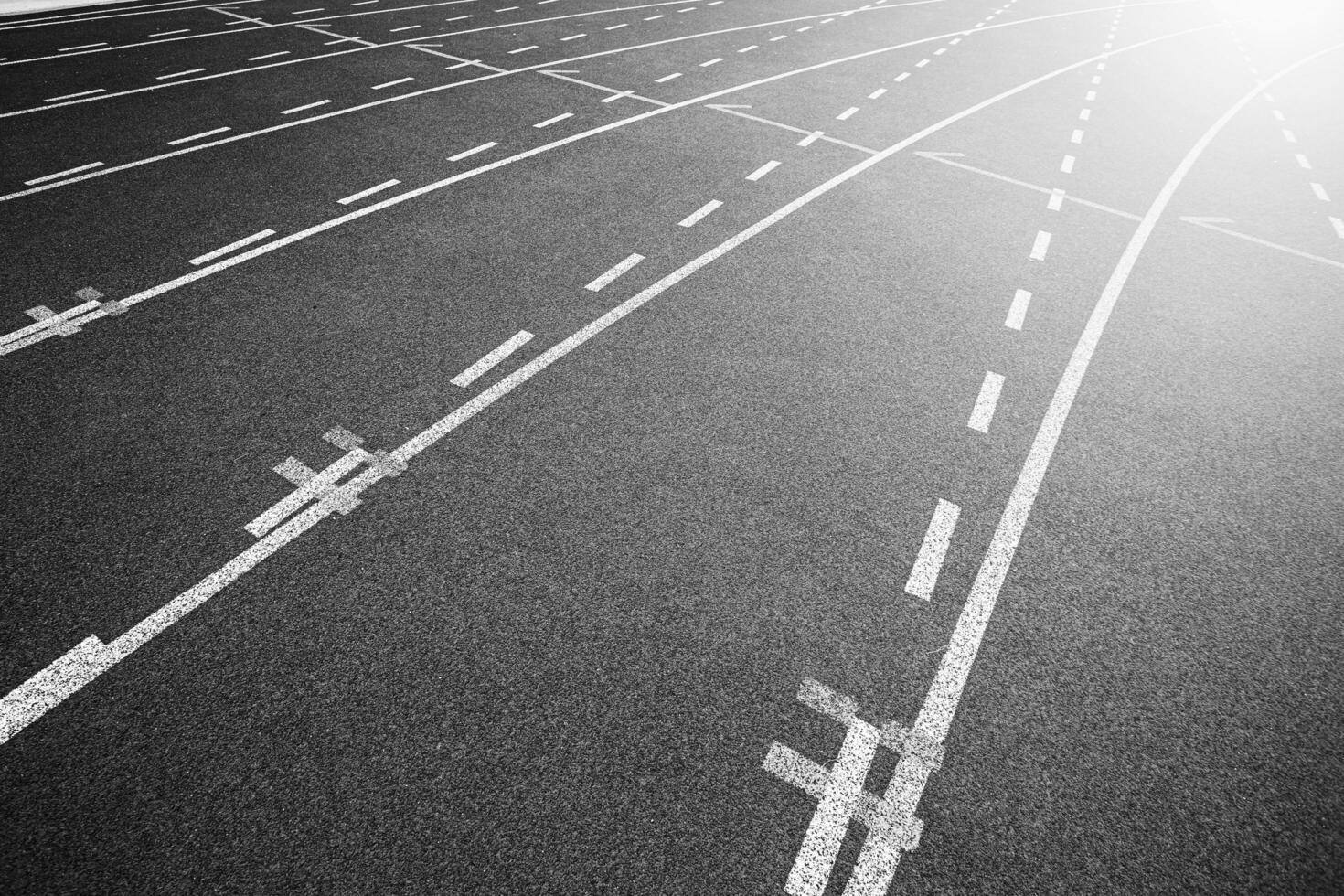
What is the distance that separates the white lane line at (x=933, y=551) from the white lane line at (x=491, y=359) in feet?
11.3

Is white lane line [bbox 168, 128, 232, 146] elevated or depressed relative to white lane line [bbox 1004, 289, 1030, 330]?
elevated

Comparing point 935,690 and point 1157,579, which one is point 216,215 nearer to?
point 935,690

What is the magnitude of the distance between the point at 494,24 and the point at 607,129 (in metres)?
7.57

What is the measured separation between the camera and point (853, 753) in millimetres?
3402

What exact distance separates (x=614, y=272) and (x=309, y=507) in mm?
3714

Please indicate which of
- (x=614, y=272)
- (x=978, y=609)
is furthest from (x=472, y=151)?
(x=978, y=609)

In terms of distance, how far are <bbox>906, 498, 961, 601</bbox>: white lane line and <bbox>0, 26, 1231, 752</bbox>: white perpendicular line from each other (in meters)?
0.96

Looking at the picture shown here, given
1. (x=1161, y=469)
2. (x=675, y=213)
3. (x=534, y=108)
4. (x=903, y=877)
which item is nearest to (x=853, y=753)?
(x=903, y=877)

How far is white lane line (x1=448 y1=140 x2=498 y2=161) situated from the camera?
9.03 meters

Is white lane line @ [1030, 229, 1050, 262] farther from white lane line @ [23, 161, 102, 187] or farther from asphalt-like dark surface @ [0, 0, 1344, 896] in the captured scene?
white lane line @ [23, 161, 102, 187]

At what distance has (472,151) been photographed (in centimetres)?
925

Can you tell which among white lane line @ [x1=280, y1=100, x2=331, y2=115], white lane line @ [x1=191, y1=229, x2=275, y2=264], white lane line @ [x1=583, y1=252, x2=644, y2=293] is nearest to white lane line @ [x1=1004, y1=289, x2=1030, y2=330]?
white lane line @ [x1=583, y1=252, x2=644, y2=293]

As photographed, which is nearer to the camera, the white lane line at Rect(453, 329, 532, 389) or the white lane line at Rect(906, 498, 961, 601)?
the white lane line at Rect(906, 498, 961, 601)

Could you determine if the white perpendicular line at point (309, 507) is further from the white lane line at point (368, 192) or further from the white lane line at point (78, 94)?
the white lane line at point (78, 94)
